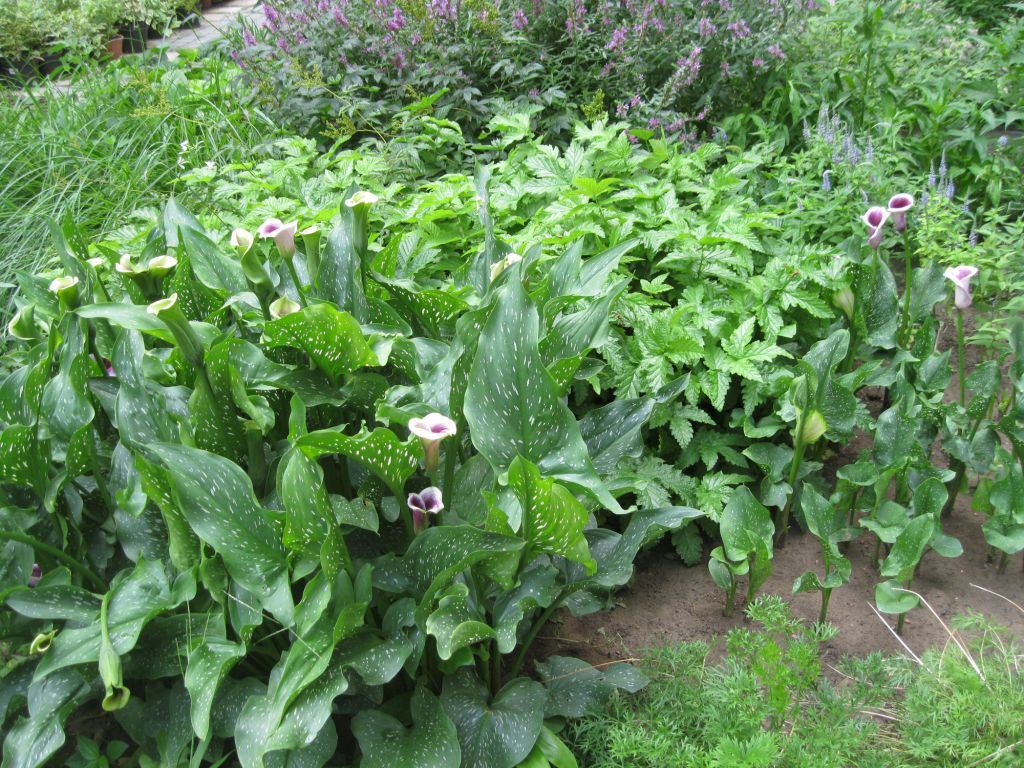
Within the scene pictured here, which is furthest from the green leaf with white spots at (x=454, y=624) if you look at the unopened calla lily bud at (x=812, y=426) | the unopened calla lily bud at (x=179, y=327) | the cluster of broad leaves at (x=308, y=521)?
the unopened calla lily bud at (x=812, y=426)

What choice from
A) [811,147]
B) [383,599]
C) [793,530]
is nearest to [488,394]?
[383,599]

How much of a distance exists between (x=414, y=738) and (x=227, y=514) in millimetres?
572

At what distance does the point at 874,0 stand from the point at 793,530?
2560 millimetres

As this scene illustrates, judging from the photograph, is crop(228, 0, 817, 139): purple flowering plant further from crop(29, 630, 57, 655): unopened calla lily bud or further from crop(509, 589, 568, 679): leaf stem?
crop(29, 630, 57, 655): unopened calla lily bud

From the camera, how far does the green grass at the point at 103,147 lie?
11.9ft

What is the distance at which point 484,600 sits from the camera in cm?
180

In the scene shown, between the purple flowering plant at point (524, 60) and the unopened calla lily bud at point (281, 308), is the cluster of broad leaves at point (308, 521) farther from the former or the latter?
the purple flowering plant at point (524, 60)

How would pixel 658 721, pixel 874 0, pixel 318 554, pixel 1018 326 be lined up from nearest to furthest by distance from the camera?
pixel 318 554, pixel 658 721, pixel 1018 326, pixel 874 0

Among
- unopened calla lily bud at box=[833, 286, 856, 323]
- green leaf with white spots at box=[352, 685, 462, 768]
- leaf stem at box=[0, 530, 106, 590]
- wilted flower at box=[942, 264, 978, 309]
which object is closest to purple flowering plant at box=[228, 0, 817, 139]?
unopened calla lily bud at box=[833, 286, 856, 323]

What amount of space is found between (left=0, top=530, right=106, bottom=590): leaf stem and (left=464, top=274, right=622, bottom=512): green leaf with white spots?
0.92m

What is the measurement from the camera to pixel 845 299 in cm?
243

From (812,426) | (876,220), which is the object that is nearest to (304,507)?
(812,426)

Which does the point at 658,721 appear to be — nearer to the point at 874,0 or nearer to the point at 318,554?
the point at 318,554

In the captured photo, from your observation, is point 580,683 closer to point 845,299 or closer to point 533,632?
point 533,632
